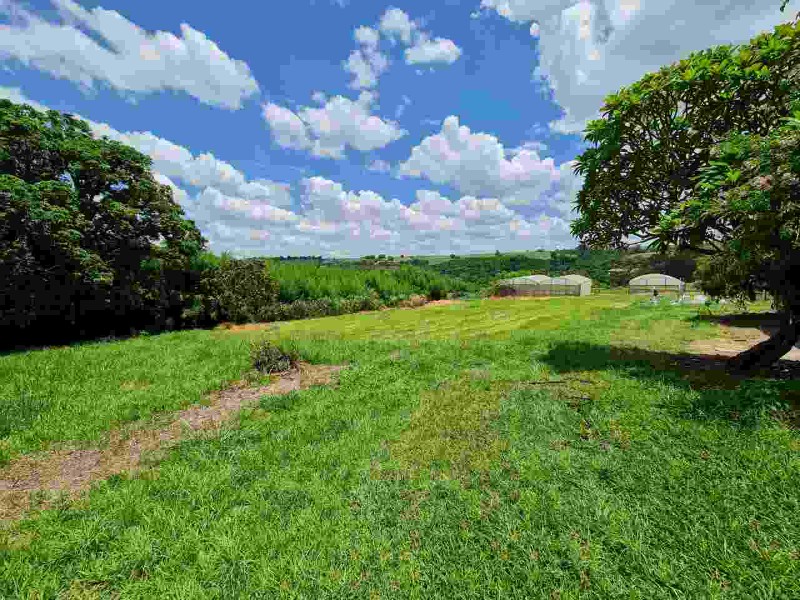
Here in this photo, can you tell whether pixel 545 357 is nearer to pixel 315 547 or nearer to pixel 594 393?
pixel 594 393

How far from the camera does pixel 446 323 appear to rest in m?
21.2

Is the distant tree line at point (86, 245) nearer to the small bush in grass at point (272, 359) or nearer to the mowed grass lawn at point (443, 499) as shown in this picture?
the mowed grass lawn at point (443, 499)

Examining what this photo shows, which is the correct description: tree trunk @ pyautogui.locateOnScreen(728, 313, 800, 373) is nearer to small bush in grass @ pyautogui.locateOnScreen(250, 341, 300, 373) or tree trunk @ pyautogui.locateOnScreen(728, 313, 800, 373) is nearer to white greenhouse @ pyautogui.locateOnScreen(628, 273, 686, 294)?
small bush in grass @ pyautogui.locateOnScreen(250, 341, 300, 373)

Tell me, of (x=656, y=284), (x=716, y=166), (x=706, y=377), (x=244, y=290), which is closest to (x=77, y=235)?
(x=244, y=290)

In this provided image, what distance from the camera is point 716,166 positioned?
17.7 ft

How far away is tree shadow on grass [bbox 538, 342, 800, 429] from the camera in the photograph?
14.9ft

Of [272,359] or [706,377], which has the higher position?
[706,377]

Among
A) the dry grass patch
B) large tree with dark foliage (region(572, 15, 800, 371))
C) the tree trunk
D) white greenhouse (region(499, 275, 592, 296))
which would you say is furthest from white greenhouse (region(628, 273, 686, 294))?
the dry grass patch

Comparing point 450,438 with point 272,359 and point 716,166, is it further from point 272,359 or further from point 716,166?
point 716,166

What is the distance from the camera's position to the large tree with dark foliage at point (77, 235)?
1174 centimetres

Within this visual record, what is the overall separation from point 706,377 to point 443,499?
587 centimetres

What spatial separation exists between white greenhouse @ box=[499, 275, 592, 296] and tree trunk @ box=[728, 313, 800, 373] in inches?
1691

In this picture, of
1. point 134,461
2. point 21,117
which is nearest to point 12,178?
point 21,117

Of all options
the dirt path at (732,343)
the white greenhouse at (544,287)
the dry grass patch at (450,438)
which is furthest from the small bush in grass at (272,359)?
the white greenhouse at (544,287)
